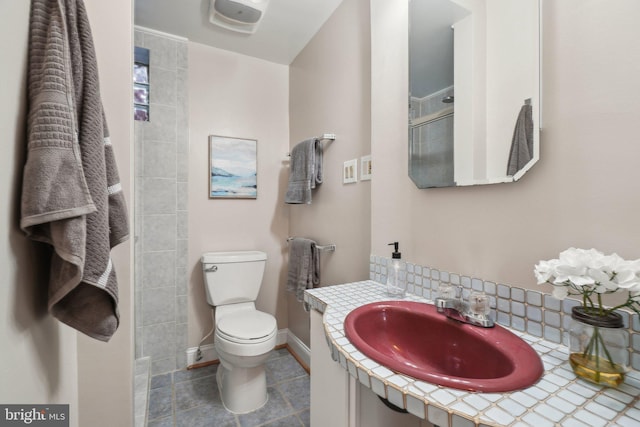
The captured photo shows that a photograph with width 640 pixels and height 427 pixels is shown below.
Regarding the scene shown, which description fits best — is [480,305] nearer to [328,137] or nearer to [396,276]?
[396,276]

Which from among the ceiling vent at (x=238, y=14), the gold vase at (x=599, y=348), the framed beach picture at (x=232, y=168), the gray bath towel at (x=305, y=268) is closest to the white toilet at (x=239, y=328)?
the gray bath towel at (x=305, y=268)

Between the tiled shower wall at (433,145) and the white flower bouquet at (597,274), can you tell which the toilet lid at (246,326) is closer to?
the tiled shower wall at (433,145)

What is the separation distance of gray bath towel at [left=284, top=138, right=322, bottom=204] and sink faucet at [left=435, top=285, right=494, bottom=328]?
115 cm

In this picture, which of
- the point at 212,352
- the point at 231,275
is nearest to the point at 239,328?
the point at 231,275

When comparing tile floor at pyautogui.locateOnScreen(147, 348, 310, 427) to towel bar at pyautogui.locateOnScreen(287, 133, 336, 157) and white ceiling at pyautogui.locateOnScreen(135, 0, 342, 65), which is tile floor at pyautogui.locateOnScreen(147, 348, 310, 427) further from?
white ceiling at pyautogui.locateOnScreen(135, 0, 342, 65)

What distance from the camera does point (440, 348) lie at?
2.76 feet

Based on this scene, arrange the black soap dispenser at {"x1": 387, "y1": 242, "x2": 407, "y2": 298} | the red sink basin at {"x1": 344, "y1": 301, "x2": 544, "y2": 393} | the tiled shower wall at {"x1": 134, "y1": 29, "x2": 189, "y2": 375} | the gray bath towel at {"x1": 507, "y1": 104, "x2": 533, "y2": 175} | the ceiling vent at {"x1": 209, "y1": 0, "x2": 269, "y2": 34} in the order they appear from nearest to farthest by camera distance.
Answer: the red sink basin at {"x1": 344, "y1": 301, "x2": 544, "y2": 393} < the gray bath towel at {"x1": 507, "y1": 104, "x2": 533, "y2": 175} < the black soap dispenser at {"x1": 387, "y1": 242, "x2": 407, "y2": 298} < the ceiling vent at {"x1": 209, "y1": 0, "x2": 269, "y2": 34} < the tiled shower wall at {"x1": 134, "y1": 29, "x2": 189, "y2": 375}

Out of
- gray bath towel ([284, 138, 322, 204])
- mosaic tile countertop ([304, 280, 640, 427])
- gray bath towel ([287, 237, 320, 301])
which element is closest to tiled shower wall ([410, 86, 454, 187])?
mosaic tile countertop ([304, 280, 640, 427])

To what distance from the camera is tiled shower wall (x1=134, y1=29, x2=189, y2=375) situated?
1.89 metres

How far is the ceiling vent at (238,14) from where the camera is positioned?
162 cm

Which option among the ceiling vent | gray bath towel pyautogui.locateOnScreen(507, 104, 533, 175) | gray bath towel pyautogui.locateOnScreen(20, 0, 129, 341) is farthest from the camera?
the ceiling vent

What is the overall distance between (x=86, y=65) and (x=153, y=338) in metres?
1.93

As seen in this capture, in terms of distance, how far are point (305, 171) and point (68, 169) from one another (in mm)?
1506

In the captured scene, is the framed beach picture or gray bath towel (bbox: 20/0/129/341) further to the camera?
the framed beach picture
